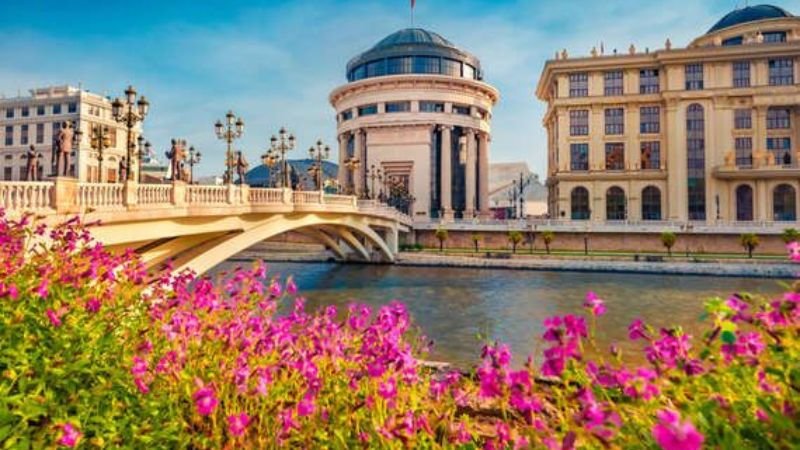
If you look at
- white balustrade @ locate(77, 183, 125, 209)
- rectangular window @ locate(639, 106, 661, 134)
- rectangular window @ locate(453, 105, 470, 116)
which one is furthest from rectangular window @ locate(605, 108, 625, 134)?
white balustrade @ locate(77, 183, 125, 209)

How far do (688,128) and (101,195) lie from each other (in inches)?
2422

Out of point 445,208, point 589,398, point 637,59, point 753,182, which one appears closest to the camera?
point 589,398

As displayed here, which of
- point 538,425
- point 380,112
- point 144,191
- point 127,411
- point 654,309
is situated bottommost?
point 654,309

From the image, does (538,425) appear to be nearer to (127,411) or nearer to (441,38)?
(127,411)

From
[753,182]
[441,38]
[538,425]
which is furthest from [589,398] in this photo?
[441,38]

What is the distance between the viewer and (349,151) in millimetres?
76188

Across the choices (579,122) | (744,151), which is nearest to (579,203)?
(579,122)

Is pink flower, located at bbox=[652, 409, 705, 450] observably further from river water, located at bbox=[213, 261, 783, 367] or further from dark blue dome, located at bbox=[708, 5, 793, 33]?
dark blue dome, located at bbox=[708, 5, 793, 33]

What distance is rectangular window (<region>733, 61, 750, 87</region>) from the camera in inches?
2195

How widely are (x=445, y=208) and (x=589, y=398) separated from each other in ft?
221

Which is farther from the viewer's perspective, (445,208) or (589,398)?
(445,208)

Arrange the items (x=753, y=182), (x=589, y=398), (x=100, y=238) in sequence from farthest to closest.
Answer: (x=753, y=182)
(x=100, y=238)
(x=589, y=398)

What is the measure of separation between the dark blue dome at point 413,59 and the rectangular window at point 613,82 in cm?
2313

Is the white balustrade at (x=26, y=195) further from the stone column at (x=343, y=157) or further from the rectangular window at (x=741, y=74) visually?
the rectangular window at (x=741, y=74)
